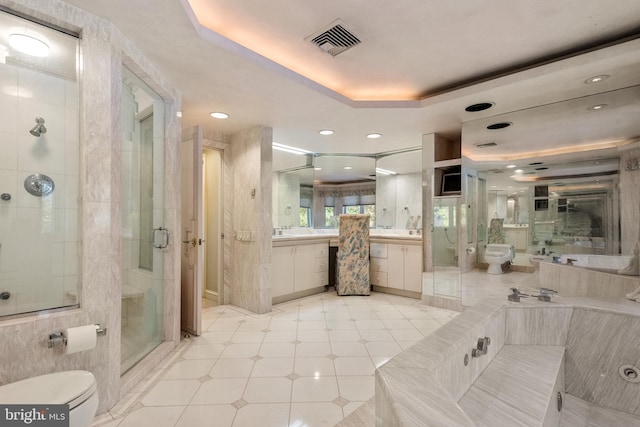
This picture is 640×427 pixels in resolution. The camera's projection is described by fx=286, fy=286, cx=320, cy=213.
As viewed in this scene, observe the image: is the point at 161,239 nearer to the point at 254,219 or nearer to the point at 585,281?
the point at 254,219

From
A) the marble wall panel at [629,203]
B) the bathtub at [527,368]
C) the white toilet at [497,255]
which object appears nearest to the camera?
the bathtub at [527,368]

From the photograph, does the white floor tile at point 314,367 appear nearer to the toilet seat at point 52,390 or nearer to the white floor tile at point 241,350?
the white floor tile at point 241,350

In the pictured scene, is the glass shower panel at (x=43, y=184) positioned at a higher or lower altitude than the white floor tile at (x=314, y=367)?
higher

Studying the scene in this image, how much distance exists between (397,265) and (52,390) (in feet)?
12.6

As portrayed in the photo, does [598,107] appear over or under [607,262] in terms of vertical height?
over

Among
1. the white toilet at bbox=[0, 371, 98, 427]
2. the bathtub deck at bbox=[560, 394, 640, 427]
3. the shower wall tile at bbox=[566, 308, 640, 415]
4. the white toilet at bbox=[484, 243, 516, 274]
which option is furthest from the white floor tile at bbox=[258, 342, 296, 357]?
the white toilet at bbox=[484, 243, 516, 274]

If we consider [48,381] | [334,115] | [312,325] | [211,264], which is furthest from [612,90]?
[211,264]

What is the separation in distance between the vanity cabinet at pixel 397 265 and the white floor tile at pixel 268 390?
2615 mm

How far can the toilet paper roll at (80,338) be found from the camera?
152 cm

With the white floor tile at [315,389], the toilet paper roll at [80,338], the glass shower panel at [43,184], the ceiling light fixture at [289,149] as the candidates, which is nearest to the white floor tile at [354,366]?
the white floor tile at [315,389]

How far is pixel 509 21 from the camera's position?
1862mm

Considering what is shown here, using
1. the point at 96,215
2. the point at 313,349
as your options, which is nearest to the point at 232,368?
the point at 313,349

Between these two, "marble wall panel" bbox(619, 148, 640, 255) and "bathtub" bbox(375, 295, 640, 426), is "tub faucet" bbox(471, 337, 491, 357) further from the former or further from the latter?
"marble wall panel" bbox(619, 148, 640, 255)

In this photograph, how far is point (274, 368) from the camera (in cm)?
223
